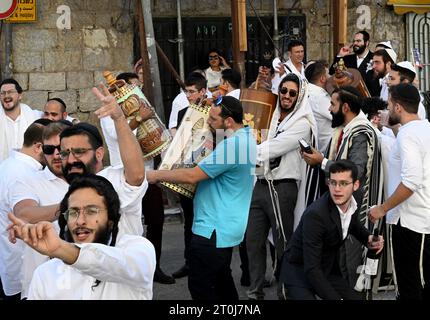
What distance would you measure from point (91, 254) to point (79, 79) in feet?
28.8

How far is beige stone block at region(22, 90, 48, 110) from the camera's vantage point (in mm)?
11297

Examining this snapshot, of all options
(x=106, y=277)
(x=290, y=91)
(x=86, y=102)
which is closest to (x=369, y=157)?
(x=290, y=91)

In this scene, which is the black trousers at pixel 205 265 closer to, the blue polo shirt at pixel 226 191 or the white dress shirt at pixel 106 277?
the blue polo shirt at pixel 226 191

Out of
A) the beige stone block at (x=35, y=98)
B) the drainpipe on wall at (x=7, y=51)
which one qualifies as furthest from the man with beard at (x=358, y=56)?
the drainpipe on wall at (x=7, y=51)

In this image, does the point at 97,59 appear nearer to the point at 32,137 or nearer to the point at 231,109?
the point at 231,109

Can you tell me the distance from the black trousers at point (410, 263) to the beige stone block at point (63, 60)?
6.56 metres

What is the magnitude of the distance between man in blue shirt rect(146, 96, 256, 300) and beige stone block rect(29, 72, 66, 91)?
6.21 meters

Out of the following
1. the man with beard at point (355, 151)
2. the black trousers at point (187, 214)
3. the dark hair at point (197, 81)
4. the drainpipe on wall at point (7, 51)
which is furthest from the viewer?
the drainpipe on wall at point (7, 51)

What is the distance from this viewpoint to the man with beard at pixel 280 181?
655 cm

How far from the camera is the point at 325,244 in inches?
199

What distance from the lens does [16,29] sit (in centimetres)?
1118

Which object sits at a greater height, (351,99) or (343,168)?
(351,99)

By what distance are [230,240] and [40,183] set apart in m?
1.41

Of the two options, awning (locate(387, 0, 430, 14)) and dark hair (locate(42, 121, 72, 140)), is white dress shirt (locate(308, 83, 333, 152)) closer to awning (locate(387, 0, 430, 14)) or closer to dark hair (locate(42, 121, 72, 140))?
dark hair (locate(42, 121, 72, 140))
